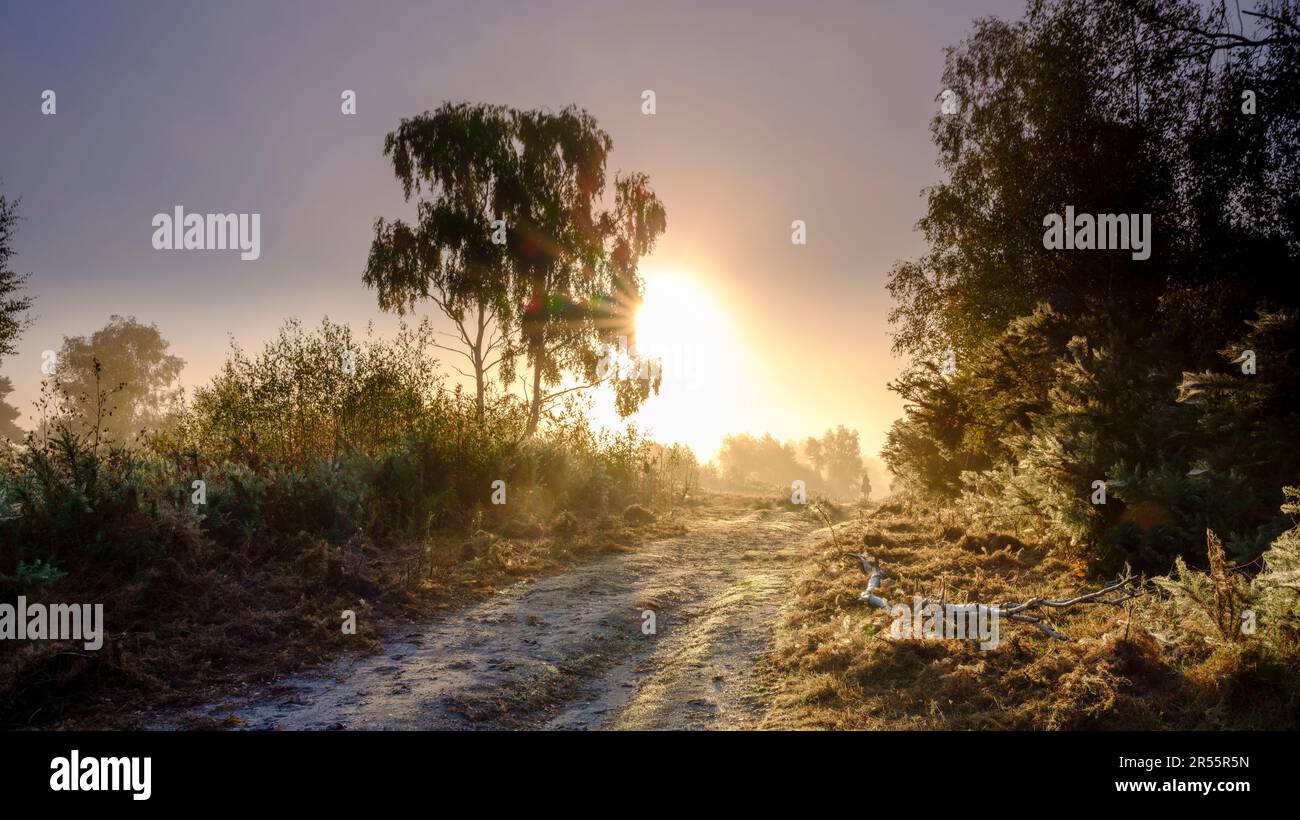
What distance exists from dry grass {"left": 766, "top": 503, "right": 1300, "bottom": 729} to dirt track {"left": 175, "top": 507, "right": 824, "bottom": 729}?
0.65 metres

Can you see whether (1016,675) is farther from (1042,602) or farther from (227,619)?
(227,619)

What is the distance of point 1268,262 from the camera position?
1076 cm

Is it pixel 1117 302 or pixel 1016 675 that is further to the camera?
pixel 1117 302

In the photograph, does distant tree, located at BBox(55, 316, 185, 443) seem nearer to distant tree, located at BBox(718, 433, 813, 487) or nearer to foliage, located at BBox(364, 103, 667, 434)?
foliage, located at BBox(364, 103, 667, 434)

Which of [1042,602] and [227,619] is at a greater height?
[1042,602]

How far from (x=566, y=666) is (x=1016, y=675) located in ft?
14.6

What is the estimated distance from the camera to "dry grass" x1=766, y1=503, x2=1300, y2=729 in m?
4.63

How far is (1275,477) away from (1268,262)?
520cm

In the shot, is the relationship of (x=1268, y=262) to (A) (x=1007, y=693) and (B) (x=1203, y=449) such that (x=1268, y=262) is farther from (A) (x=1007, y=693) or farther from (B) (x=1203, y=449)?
(A) (x=1007, y=693)

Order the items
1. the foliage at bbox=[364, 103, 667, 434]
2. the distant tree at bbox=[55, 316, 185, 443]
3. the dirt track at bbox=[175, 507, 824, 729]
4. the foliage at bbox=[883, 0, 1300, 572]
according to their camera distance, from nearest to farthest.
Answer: the dirt track at bbox=[175, 507, 824, 729] → the foliage at bbox=[883, 0, 1300, 572] → the foliage at bbox=[364, 103, 667, 434] → the distant tree at bbox=[55, 316, 185, 443]

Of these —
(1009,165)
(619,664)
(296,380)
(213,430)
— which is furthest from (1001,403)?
(213,430)

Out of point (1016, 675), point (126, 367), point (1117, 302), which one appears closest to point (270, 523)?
point (1016, 675)

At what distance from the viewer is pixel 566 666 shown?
723 cm

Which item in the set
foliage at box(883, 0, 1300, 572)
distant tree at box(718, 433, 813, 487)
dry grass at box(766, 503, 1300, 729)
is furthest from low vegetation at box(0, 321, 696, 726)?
distant tree at box(718, 433, 813, 487)
